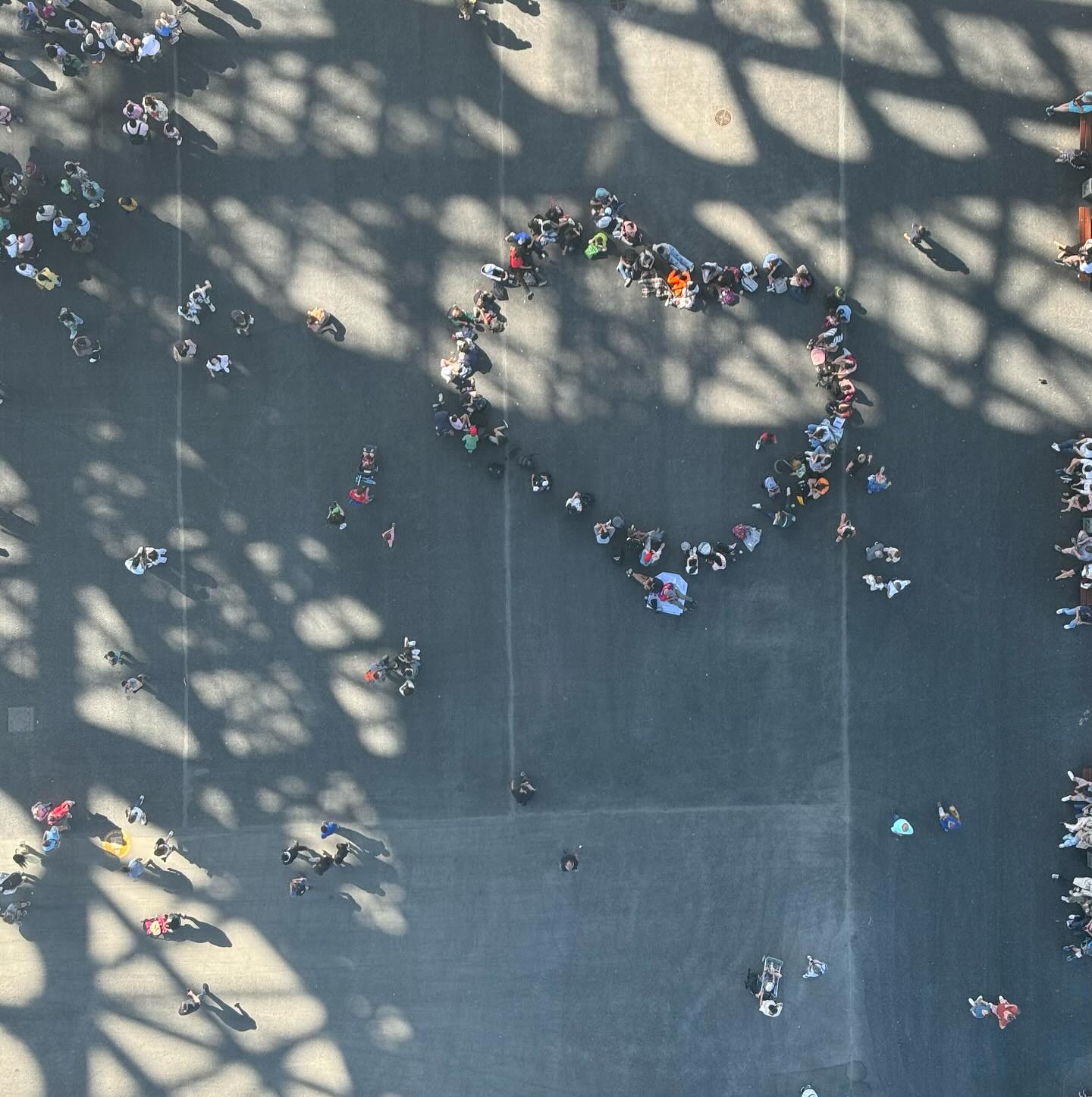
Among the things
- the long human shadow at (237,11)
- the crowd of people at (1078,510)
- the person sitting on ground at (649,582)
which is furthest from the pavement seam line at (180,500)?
the crowd of people at (1078,510)

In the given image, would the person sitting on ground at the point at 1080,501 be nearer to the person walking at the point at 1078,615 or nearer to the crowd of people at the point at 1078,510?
the crowd of people at the point at 1078,510

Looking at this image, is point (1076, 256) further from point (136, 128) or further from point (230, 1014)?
point (230, 1014)

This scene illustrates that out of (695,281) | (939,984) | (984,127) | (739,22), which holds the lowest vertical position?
(939,984)

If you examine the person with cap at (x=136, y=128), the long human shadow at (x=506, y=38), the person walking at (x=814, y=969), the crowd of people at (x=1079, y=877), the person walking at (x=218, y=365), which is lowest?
the person walking at (x=814, y=969)

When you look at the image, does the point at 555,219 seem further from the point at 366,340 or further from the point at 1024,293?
the point at 1024,293

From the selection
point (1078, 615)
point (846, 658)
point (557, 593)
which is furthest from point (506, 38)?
point (1078, 615)

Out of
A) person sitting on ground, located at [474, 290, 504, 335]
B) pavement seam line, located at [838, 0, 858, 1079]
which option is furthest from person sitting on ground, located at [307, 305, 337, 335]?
pavement seam line, located at [838, 0, 858, 1079]

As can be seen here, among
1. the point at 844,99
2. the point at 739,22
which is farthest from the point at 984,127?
the point at 739,22
